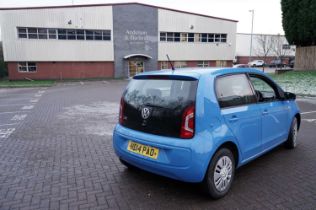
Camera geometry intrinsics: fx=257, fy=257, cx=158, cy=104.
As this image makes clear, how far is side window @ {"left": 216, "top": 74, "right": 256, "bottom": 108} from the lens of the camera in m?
3.44

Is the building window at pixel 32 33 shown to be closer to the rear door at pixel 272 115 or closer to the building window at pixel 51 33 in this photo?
the building window at pixel 51 33

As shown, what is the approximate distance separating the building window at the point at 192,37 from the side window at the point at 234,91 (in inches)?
1212

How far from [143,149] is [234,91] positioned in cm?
153

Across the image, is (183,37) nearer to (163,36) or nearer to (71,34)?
(163,36)

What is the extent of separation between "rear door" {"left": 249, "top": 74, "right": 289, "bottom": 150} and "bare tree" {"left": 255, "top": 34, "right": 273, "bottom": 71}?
57522 mm

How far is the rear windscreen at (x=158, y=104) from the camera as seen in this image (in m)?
3.18

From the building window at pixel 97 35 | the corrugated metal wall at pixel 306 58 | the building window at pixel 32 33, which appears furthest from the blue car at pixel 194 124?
the building window at pixel 32 33

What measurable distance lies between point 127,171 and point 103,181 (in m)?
0.48

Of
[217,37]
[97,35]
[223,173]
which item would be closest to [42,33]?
[97,35]

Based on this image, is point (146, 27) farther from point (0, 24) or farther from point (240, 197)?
point (240, 197)

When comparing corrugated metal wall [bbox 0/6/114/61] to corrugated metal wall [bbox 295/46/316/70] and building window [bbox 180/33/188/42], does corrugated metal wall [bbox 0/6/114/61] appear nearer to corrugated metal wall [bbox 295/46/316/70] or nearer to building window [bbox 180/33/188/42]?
building window [bbox 180/33/188/42]

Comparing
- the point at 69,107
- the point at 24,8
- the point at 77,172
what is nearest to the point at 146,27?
the point at 24,8

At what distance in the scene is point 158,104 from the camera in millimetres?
3352

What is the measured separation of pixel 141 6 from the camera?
1250 inches
